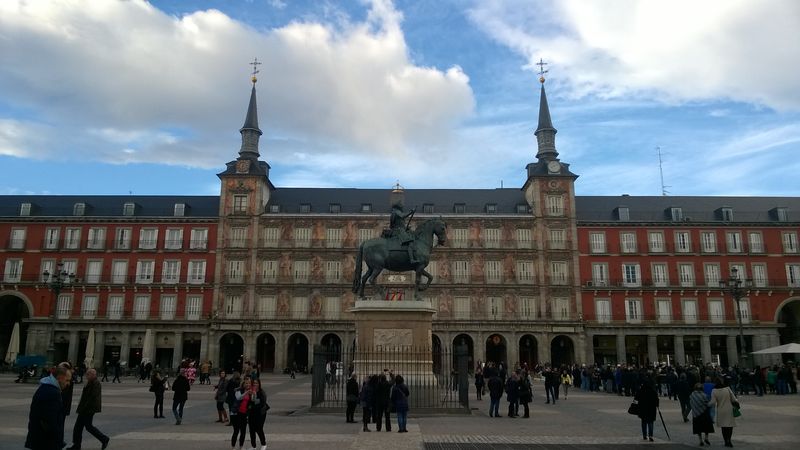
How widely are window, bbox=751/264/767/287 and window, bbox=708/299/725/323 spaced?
3574mm

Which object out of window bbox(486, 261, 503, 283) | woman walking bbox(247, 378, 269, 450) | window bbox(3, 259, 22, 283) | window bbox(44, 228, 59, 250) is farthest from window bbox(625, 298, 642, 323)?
window bbox(3, 259, 22, 283)

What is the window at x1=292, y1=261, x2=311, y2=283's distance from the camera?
5281 centimetres

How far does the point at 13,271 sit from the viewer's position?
52625 millimetres

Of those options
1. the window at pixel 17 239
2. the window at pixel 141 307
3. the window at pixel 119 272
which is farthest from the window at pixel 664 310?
the window at pixel 17 239

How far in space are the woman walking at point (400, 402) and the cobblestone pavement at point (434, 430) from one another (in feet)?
0.76

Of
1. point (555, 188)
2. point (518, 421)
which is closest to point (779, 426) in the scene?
point (518, 421)

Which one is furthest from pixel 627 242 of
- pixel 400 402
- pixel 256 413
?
pixel 256 413

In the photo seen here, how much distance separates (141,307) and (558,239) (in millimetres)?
37131

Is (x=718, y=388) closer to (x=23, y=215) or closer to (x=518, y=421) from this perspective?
(x=518, y=421)

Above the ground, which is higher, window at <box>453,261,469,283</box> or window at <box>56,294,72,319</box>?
window at <box>453,261,469,283</box>

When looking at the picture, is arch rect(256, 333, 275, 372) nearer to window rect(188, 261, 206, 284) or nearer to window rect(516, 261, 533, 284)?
window rect(188, 261, 206, 284)

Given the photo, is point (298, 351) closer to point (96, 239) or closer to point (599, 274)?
point (96, 239)

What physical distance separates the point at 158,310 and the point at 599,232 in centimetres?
3955

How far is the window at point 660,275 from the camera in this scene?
172 feet
